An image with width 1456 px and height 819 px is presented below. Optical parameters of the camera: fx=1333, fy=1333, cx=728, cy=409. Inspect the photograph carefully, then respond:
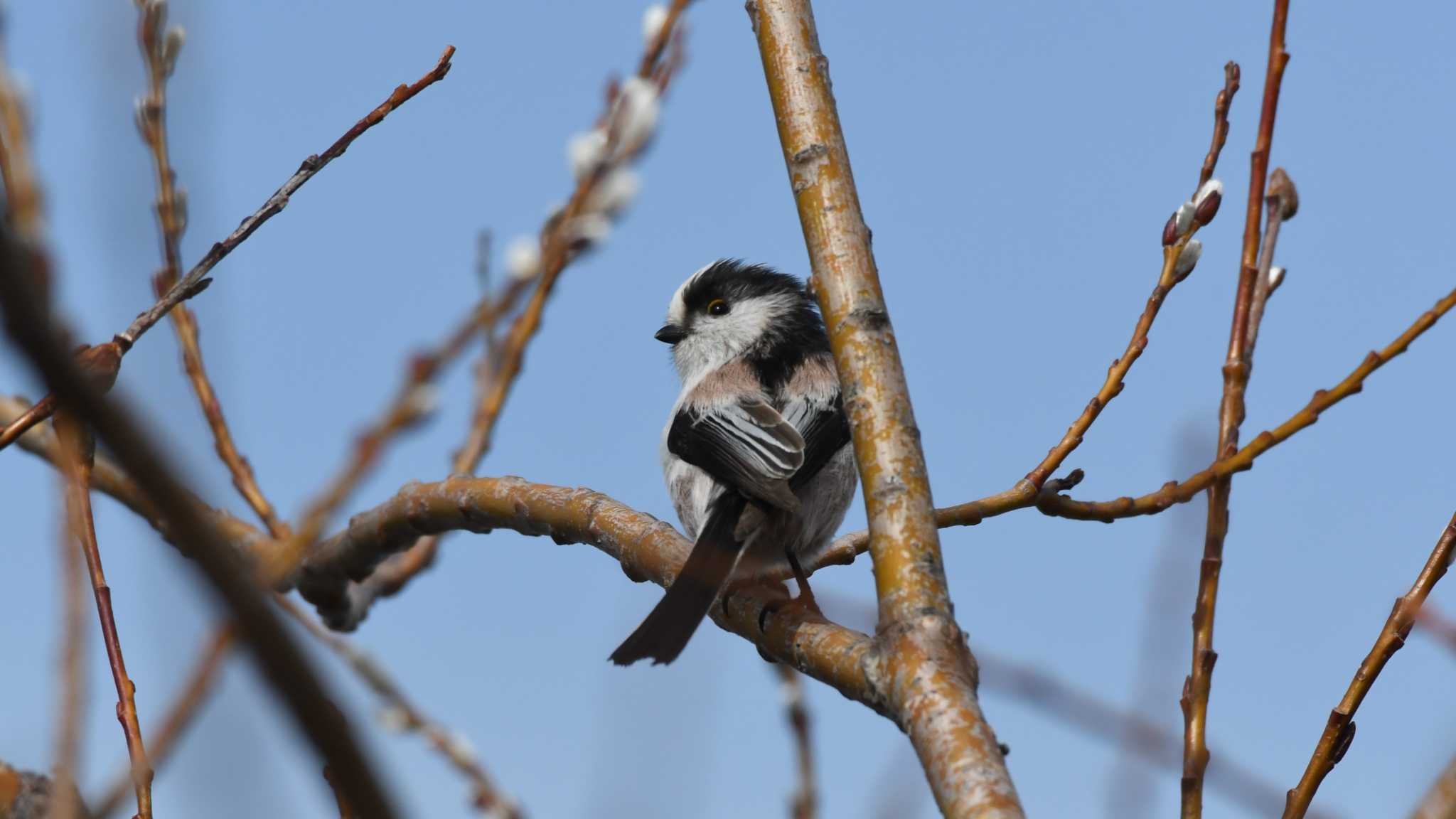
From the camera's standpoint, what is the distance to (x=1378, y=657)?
70.5 inches

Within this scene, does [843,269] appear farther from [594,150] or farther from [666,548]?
[666,548]

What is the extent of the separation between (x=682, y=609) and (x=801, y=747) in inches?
14.3

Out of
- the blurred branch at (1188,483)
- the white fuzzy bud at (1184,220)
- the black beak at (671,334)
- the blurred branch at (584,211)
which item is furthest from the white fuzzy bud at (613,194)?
the black beak at (671,334)

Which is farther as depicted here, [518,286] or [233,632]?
[518,286]

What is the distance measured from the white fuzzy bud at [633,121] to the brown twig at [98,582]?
0.91 metres

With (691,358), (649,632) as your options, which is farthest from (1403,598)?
(691,358)

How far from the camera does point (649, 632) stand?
2.44 metres

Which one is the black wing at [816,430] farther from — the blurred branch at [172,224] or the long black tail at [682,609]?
the blurred branch at [172,224]

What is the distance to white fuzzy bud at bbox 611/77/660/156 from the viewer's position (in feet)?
6.93

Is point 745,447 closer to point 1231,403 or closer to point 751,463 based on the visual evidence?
point 751,463

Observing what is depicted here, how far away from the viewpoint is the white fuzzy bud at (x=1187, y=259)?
2.41 meters

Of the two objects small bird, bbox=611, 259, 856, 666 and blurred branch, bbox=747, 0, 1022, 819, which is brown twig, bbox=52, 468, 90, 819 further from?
small bird, bbox=611, 259, 856, 666

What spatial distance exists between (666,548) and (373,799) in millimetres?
2039

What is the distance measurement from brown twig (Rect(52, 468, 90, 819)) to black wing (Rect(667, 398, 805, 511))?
74.1 inches
